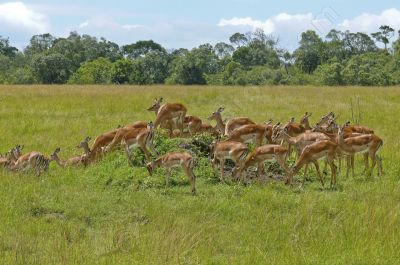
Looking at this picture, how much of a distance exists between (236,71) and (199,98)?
32.6 meters

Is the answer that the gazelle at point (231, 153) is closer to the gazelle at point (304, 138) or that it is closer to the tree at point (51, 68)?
the gazelle at point (304, 138)

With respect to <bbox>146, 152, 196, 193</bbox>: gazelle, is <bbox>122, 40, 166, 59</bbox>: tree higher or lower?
higher

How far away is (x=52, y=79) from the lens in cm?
5956

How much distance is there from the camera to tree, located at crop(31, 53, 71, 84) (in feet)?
185

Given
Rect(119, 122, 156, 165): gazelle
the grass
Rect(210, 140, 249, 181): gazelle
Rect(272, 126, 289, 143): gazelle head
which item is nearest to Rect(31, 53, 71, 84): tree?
the grass

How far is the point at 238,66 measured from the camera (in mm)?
60312

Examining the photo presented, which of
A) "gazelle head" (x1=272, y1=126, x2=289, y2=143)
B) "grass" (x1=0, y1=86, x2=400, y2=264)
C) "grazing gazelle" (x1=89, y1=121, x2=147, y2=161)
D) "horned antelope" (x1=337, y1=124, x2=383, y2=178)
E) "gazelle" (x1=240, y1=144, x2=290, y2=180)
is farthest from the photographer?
"grazing gazelle" (x1=89, y1=121, x2=147, y2=161)

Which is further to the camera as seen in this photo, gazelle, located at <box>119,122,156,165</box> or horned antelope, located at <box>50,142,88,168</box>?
horned antelope, located at <box>50,142,88,168</box>

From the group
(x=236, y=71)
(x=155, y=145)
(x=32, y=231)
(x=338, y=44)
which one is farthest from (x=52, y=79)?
(x=32, y=231)

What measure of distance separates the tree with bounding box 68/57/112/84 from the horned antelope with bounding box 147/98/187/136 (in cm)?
4314

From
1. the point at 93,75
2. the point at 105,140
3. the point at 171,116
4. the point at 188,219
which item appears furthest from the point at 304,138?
the point at 93,75

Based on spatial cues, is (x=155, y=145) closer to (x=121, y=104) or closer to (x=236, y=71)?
(x=121, y=104)

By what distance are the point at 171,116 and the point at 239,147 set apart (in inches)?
118

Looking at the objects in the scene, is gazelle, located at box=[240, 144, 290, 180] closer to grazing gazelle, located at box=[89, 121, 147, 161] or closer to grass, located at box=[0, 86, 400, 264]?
grass, located at box=[0, 86, 400, 264]
